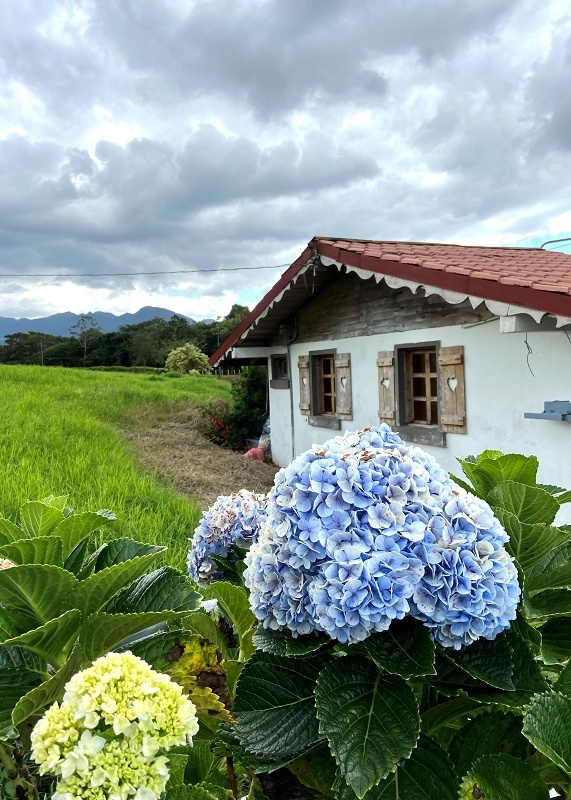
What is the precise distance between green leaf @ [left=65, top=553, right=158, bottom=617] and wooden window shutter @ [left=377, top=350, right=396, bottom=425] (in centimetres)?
627

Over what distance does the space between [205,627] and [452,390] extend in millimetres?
5261

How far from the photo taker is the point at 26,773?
40.4 inches

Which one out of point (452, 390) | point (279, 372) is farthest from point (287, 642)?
point (279, 372)

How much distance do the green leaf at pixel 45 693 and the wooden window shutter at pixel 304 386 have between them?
8259 mm

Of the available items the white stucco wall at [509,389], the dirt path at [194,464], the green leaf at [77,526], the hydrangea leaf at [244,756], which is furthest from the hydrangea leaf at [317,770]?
the dirt path at [194,464]

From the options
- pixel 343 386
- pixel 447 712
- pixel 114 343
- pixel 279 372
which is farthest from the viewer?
pixel 114 343

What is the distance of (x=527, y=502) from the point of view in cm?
119

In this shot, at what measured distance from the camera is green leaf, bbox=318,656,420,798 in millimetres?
854

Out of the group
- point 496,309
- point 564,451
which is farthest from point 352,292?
point 564,451

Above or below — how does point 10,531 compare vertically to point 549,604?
above

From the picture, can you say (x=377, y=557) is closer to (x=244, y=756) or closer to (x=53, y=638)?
(x=244, y=756)

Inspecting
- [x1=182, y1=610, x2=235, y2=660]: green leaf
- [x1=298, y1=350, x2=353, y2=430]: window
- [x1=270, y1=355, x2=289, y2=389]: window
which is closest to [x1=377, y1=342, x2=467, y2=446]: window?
[x1=298, y1=350, x2=353, y2=430]: window

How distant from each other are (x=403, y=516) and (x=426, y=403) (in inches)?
243

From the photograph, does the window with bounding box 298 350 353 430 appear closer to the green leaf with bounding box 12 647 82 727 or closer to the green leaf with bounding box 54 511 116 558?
the green leaf with bounding box 54 511 116 558
